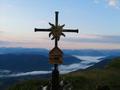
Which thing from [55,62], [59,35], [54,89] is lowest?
[54,89]

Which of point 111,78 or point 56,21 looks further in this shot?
point 111,78

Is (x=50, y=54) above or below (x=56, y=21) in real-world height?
below

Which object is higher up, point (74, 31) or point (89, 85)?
point (74, 31)

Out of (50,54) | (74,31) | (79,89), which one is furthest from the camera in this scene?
(79,89)

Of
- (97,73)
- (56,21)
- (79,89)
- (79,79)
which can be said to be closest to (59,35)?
(56,21)

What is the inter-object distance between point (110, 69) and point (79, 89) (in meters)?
23.4

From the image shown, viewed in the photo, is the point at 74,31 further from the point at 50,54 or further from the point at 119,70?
the point at 119,70

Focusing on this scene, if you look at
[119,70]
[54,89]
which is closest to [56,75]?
[54,89]

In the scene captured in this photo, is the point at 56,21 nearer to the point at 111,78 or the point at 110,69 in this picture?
the point at 111,78

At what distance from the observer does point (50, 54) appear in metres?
17.3

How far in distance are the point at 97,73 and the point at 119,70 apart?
6.88m

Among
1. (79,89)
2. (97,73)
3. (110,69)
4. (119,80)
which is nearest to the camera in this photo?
(79,89)

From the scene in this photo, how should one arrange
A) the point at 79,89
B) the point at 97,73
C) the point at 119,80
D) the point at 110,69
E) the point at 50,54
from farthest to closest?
the point at 110,69, the point at 97,73, the point at 119,80, the point at 79,89, the point at 50,54

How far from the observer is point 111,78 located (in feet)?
232
